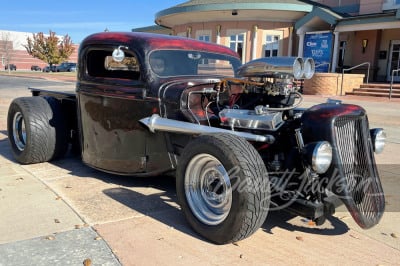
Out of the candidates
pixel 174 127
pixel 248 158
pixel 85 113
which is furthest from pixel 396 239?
pixel 85 113

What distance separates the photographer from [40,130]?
16.0 ft

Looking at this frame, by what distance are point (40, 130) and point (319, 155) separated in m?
3.54

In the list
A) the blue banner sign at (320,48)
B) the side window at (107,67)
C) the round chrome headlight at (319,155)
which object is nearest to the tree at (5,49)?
the blue banner sign at (320,48)

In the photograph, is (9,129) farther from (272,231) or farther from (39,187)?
(272,231)

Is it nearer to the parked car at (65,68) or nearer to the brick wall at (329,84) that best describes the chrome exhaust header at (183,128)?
the brick wall at (329,84)

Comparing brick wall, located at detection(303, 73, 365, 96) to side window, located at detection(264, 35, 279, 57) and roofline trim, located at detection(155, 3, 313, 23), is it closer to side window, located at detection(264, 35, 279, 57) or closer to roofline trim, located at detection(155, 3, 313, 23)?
roofline trim, located at detection(155, 3, 313, 23)

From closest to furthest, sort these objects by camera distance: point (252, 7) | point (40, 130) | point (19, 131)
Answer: point (40, 130)
point (19, 131)
point (252, 7)

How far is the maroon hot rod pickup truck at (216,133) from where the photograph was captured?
289cm

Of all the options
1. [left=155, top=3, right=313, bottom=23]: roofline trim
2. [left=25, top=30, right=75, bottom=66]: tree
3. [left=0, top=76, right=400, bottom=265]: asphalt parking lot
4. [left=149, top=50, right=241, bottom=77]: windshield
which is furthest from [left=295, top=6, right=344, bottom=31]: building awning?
[left=25, top=30, right=75, bottom=66]: tree

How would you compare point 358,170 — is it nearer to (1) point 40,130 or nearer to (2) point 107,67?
(2) point 107,67

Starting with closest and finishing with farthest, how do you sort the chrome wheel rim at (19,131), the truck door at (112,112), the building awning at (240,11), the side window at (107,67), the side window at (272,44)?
the truck door at (112,112) < the side window at (107,67) < the chrome wheel rim at (19,131) < the building awning at (240,11) < the side window at (272,44)

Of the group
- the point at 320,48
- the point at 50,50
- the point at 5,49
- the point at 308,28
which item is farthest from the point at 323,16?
the point at 5,49

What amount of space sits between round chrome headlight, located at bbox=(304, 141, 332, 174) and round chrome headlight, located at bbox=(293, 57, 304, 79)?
83 centimetres

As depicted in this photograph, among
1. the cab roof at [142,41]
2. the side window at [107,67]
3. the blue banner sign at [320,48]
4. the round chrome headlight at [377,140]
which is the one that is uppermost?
the blue banner sign at [320,48]
